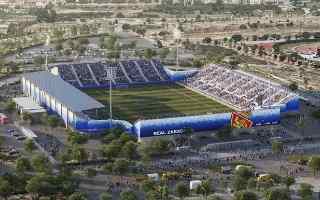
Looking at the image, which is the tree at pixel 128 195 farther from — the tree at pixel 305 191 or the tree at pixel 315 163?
the tree at pixel 315 163

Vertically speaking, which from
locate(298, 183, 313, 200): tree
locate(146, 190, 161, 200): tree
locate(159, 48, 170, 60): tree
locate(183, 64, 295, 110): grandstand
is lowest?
locate(298, 183, 313, 200): tree

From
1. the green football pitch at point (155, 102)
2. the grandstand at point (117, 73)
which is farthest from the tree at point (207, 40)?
the green football pitch at point (155, 102)

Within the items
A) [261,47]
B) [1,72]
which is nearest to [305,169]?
[1,72]

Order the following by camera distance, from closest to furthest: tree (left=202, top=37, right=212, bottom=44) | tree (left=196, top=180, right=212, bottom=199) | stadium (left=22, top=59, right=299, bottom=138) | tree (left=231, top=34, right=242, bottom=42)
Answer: tree (left=196, top=180, right=212, bottom=199), stadium (left=22, top=59, right=299, bottom=138), tree (left=202, top=37, right=212, bottom=44), tree (left=231, top=34, right=242, bottom=42)

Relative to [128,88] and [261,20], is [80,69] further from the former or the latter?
[261,20]

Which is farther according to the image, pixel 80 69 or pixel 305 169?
pixel 80 69

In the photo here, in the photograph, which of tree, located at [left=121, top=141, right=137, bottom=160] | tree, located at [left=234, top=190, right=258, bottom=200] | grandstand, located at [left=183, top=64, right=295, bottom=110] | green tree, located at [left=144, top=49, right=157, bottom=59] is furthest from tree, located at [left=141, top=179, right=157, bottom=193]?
green tree, located at [left=144, top=49, right=157, bottom=59]

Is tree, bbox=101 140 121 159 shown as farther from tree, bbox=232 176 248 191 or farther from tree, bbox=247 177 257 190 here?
tree, bbox=247 177 257 190
